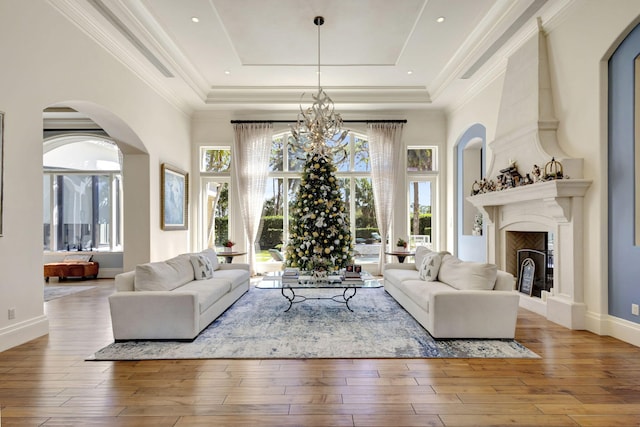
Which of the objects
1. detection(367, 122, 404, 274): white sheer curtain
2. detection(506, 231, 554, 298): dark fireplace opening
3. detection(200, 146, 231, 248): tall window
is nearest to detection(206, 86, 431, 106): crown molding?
detection(367, 122, 404, 274): white sheer curtain

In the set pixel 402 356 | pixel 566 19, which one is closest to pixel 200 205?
pixel 402 356

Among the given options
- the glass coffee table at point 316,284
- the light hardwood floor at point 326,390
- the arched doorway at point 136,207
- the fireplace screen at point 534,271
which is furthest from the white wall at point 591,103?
the arched doorway at point 136,207

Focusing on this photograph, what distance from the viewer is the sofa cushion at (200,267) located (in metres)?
5.40

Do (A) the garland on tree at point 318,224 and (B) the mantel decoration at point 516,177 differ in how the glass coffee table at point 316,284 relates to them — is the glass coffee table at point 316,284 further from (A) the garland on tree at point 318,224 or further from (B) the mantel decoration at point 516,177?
(B) the mantel decoration at point 516,177

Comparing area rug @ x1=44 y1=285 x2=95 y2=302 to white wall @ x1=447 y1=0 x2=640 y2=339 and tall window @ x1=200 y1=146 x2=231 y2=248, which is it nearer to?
tall window @ x1=200 y1=146 x2=231 y2=248

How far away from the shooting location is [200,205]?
913 cm

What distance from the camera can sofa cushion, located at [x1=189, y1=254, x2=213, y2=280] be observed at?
5398mm

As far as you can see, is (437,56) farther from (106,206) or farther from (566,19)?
(106,206)

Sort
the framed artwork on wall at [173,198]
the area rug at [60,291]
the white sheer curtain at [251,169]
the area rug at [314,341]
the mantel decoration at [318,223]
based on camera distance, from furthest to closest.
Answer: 1. the white sheer curtain at [251,169]
2. the framed artwork on wall at [173,198]
3. the area rug at [60,291]
4. the mantel decoration at [318,223]
5. the area rug at [314,341]

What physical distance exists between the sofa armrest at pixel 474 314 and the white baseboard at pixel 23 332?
4460mm

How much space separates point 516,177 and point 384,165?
389 cm

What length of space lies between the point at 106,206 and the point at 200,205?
8.37 feet

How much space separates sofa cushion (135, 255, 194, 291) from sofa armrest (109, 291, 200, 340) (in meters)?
0.22

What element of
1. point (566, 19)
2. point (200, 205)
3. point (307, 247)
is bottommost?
point (307, 247)
